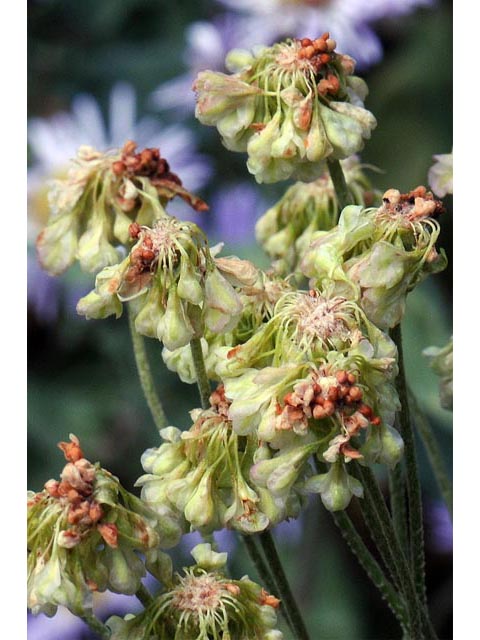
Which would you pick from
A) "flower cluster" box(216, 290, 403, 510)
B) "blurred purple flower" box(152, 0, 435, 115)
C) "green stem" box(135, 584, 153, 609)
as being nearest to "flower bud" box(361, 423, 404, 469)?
"flower cluster" box(216, 290, 403, 510)

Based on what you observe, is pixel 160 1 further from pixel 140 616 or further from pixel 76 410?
pixel 140 616

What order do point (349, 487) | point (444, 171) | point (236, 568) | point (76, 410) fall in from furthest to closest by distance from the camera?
point (76, 410)
point (236, 568)
point (444, 171)
point (349, 487)

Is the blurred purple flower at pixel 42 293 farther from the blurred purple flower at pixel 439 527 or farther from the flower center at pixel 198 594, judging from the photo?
the flower center at pixel 198 594

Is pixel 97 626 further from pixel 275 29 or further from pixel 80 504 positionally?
pixel 275 29

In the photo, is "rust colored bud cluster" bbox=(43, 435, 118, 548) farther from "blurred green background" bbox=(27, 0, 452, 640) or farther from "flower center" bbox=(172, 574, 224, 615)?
"blurred green background" bbox=(27, 0, 452, 640)
